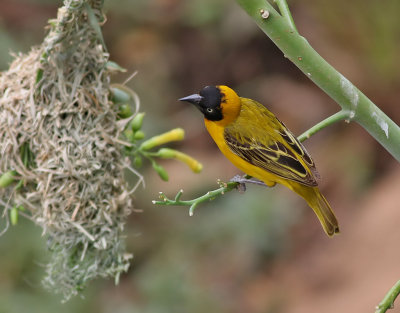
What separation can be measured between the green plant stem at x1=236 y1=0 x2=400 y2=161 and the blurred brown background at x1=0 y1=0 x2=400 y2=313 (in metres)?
2.78

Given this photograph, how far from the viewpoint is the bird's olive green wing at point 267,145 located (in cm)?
291

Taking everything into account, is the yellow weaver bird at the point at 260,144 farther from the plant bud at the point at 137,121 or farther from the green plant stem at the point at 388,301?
the green plant stem at the point at 388,301

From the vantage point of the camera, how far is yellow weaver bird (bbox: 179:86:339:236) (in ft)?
9.45

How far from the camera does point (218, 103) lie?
289 centimetres

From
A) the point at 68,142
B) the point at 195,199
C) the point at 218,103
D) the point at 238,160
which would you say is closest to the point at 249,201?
the point at 238,160

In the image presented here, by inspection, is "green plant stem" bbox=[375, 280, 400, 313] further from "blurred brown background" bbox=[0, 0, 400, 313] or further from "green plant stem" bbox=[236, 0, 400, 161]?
"blurred brown background" bbox=[0, 0, 400, 313]

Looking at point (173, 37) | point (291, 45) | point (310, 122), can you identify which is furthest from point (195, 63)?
point (291, 45)

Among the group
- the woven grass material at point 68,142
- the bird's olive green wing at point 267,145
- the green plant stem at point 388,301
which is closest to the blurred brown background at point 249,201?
the woven grass material at point 68,142

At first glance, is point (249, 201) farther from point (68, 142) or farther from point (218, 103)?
point (68, 142)

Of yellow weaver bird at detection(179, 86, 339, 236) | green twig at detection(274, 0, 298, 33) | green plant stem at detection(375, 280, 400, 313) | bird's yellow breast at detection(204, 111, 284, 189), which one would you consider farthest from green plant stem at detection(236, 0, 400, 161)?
bird's yellow breast at detection(204, 111, 284, 189)

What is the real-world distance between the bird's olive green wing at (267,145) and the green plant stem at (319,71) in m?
0.63

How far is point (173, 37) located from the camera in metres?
7.95

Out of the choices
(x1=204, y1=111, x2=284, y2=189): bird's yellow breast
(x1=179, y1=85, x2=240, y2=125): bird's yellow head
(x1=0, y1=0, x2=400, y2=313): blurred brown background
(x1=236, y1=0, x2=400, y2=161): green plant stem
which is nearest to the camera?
(x1=236, y1=0, x2=400, y2=161): green plant stem

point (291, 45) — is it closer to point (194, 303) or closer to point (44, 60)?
point (44, 60)
